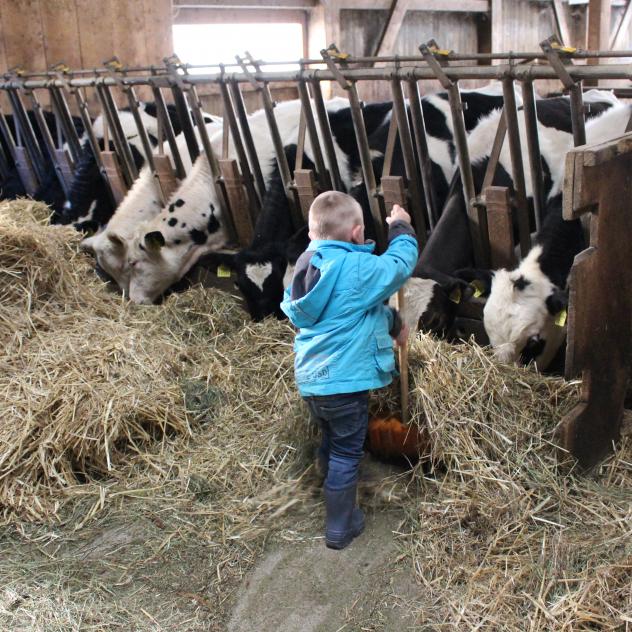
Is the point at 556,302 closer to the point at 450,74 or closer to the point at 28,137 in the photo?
the point at 450,74

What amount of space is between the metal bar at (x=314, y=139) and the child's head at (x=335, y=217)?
2.26 meters

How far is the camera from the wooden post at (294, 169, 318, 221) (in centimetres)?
535

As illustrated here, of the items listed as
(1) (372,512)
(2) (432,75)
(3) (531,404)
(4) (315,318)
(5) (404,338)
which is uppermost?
(2) (432,75)

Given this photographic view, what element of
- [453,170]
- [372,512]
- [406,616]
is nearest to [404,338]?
[372,512]

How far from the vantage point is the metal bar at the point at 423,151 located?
15.4ft

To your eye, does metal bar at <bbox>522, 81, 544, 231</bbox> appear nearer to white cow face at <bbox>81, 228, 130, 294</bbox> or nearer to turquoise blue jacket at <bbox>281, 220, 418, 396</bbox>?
turquoise blue jacket at <bbox>281, 220, 418, 396</bbox>

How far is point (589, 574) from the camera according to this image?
2.66 metres

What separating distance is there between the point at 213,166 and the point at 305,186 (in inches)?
39.6

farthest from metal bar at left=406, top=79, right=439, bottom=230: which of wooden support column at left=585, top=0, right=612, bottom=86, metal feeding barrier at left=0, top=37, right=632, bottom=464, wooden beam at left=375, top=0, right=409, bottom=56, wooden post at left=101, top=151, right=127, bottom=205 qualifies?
wooden support column at left=585, top=0, right=612, bottom=86

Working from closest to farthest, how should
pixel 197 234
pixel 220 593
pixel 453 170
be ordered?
pixel 220 593, pixel 453 170, pixel 197 234

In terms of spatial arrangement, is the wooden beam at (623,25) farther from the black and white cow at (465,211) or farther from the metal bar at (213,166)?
the metal bar at (213,166)

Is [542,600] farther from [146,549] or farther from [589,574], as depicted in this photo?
[146,549]

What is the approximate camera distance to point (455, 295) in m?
4.34

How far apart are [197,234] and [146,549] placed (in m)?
3.35
